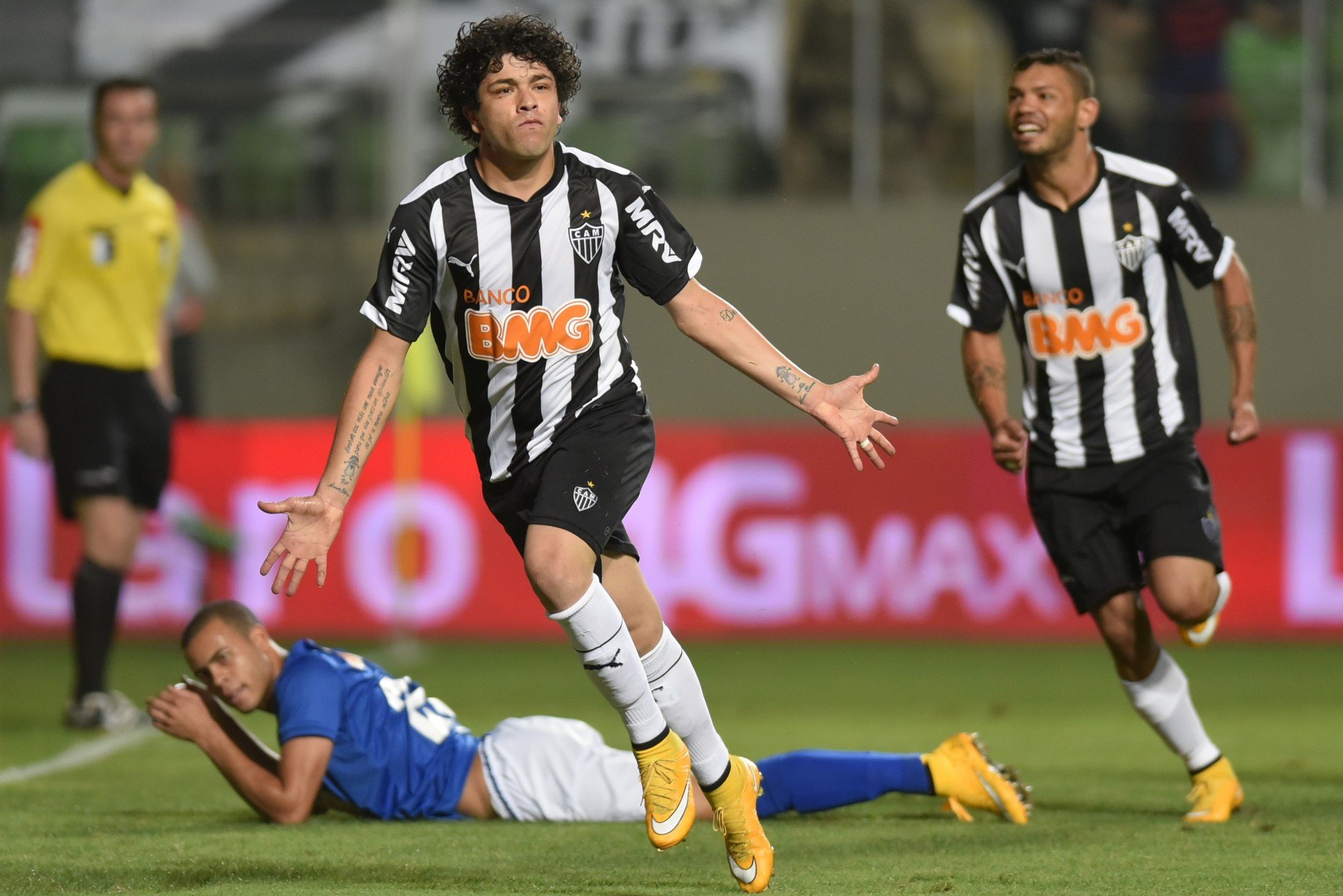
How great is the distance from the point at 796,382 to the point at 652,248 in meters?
0.48

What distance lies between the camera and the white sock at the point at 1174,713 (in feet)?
16.6

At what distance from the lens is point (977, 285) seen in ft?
17.4

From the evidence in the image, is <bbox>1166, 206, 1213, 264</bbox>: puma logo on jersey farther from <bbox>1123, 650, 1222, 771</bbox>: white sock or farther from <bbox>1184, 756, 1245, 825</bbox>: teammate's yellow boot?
<bbox>1184, 756, 1245, 825</bbox>: teammate's yellow boot

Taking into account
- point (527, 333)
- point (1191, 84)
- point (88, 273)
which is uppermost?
point (1191, 84)

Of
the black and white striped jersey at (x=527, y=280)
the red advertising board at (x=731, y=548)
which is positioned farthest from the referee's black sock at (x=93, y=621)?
the black and white striped jersey at (x=527, y=280)

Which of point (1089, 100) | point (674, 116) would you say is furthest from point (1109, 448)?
point (674, 116)

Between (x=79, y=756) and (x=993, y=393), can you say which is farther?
(x=79, y=756)

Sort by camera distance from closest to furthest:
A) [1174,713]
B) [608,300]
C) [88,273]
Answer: [608,300]
[1174,713]
[88,273]

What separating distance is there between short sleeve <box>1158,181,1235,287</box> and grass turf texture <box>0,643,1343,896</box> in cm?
151

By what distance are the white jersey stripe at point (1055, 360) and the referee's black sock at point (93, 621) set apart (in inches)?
148

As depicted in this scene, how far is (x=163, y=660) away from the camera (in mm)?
9156

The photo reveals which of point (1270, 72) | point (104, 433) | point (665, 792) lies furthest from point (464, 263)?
point (1270, 72)

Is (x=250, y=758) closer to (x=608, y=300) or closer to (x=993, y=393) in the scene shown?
(x=608, y=300)

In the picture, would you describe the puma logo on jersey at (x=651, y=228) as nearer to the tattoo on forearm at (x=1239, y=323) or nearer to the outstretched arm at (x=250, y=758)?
the outstretched arm at (x=250, y=758)
